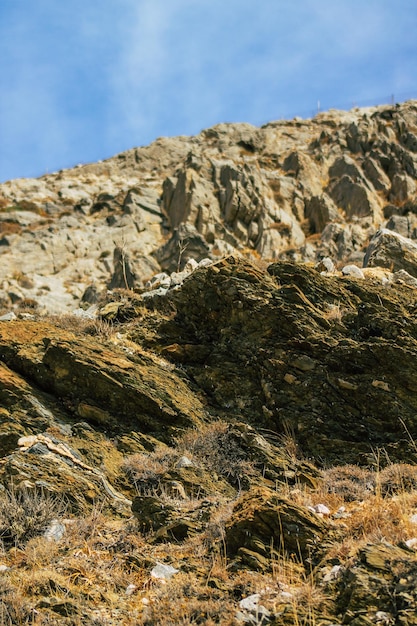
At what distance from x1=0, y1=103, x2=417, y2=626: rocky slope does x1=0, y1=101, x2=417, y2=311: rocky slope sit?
49.6 feet

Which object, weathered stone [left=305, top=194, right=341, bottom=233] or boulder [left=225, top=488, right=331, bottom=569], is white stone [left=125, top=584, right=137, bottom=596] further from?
weathered stone [left=305, top=194, right=341, bottom=233]

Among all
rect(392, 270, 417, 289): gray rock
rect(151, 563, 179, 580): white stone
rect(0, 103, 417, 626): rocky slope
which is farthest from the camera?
rect(392, 270, 417, 289): gray rock

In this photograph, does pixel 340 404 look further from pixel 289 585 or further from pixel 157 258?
pixel 157 258

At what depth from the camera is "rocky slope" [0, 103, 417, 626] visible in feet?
11.8

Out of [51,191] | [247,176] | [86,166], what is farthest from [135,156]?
[247,176]

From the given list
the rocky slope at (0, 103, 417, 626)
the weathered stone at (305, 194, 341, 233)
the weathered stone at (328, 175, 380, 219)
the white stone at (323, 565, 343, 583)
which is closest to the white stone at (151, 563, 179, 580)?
the rocky slope at (0, 103, 417, 626)

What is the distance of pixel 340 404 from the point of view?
708 centimetres

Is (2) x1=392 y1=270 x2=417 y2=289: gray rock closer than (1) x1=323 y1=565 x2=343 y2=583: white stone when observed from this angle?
No

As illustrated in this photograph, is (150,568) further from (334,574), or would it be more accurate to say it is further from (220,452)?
(220,452)

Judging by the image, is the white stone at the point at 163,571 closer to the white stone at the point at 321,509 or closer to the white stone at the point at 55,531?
the white stone at the point at 55,531

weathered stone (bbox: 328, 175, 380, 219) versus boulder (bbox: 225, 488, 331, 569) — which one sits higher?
weathered stone (bbox: 328, 175, 380, 219)

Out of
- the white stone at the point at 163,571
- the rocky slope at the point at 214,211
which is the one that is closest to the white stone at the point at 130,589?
Answer: the white stone at the point at 163,571

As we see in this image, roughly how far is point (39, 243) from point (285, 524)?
28780 mm

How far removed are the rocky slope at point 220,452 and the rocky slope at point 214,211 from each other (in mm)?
15132
